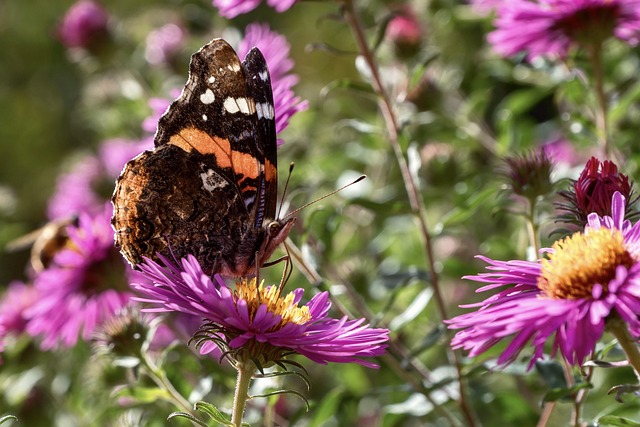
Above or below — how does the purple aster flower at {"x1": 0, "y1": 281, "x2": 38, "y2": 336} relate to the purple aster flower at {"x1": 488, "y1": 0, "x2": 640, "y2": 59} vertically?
below

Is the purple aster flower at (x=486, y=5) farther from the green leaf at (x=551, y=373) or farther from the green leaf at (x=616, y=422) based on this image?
the green leaf at (x=616, y=422)

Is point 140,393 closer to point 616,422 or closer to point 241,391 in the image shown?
point 241,391

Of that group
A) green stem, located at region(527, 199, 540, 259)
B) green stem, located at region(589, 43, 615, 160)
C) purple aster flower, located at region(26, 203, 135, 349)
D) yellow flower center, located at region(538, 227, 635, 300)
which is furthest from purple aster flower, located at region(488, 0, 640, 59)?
purple aster flower, located at region(26, 203, 135, 349)

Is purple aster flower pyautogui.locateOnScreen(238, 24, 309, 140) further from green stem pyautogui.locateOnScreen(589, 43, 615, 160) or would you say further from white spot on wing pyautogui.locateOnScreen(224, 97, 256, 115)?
green stem pyautogui.locateOnScreen(589, 43, 615, 160)

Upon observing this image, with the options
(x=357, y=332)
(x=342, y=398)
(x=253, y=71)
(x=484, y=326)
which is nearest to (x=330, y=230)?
(x=342, y=398)

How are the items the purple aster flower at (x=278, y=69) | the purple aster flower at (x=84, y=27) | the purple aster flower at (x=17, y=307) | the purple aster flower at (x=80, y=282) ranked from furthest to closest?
1. the purple aster flower at (x=84, y=27)
2. the purple aster flower at (x=17, y=307)
3. the purple aster flower at (x=80, y=282)
4. the purple aster flower at (x=278, y=69)

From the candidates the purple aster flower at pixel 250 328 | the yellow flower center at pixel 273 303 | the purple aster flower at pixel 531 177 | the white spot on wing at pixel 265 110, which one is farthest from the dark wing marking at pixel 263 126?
the purple aster flower at pixel 531 177
